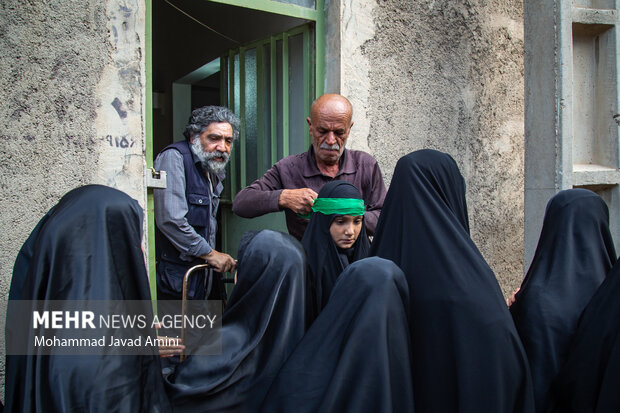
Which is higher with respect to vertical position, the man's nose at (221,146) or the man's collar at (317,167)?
the man's nose at (221,146)

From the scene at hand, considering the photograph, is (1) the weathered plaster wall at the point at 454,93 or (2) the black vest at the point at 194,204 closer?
(2) the black vest at the point at 194,204

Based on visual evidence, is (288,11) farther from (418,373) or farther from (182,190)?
(418,373)

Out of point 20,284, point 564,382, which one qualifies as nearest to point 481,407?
point 564,382

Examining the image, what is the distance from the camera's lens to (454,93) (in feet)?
14.2

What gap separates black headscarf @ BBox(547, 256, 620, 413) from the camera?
5.90ft

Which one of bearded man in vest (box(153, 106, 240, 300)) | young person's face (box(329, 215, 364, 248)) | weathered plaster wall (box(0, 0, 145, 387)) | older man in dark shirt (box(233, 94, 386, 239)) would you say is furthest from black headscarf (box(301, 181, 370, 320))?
weathered plaster wall (box(0, 0, 145, 387))

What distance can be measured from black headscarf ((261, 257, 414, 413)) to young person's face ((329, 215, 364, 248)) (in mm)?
946

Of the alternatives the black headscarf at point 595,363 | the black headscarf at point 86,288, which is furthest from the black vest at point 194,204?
the black headscarf at point 595,363

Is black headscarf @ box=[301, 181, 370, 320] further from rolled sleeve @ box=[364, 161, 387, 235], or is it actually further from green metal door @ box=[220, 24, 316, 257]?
green metal door @ box=[220, 24, 316, 257]

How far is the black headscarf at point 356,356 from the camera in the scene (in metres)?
1.71

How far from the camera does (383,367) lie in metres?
1.73

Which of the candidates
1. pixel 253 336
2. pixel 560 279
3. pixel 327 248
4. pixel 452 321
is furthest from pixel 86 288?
pixel 560 279

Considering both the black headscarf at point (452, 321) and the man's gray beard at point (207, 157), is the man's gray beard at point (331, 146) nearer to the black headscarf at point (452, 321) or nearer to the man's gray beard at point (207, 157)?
the man's gray beard at point (207, 157)

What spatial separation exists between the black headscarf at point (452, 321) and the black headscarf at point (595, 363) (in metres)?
0.21
